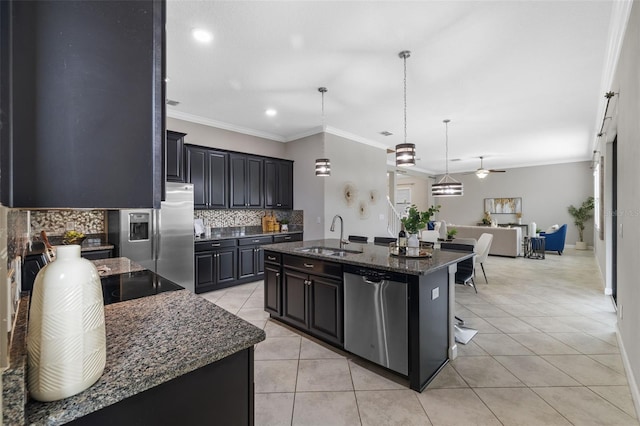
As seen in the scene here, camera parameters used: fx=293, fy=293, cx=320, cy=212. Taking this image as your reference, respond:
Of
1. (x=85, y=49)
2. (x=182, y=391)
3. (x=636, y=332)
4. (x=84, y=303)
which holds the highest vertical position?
(x=85, y=49)

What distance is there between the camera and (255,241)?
5.24 m

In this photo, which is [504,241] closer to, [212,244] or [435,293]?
[435,293]

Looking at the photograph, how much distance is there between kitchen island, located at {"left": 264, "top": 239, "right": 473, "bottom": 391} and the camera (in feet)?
7.18

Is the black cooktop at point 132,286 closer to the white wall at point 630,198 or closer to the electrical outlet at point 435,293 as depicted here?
the electrical outlet at point 435,293

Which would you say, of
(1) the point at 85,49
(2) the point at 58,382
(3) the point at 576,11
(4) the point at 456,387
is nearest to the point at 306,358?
(4) the point at 456,387

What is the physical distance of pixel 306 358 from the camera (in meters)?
2.66

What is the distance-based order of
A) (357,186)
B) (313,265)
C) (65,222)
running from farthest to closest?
1. (357,186)
2. (65,222)
3. (313,265)

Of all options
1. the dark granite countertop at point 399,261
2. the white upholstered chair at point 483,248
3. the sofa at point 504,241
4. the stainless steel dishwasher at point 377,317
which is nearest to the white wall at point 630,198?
the dark granite countertop at point 399,261

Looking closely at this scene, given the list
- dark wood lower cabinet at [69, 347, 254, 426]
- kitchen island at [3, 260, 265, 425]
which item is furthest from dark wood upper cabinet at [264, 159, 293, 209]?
dark wood lower cabinet at [69, 347, 254, 426]

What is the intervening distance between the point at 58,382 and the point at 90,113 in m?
0.62

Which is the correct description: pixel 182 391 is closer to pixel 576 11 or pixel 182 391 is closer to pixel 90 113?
pixel 90 113

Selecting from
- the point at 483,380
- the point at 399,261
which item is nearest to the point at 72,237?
the point at 399,261

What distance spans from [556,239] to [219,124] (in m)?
9.37

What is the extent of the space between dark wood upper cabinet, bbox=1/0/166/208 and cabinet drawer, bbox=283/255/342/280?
2.12m
